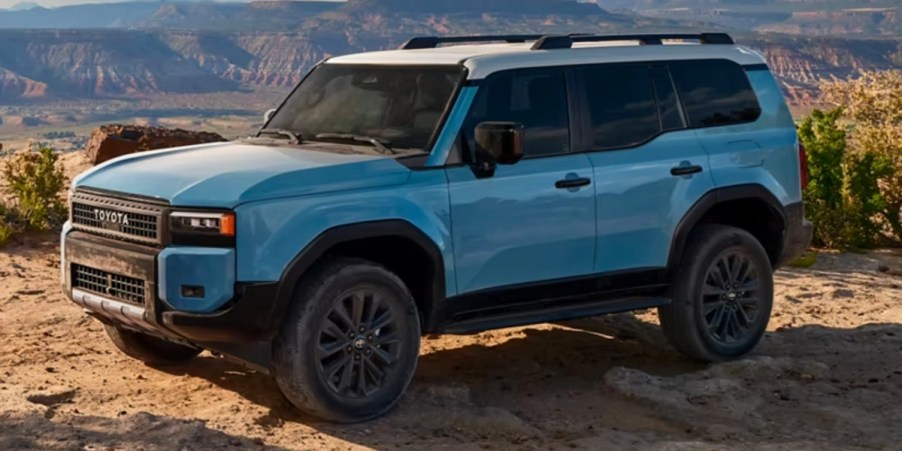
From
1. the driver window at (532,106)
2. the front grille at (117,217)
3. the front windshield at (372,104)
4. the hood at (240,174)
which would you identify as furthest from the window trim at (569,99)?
the front grille at (117,217)

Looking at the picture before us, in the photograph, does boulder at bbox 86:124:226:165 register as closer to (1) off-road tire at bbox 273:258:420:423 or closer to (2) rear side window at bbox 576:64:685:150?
(2) rear side window at bbox 576:64:685:150

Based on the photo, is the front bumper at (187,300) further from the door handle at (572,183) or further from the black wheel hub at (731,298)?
the black wheel hub at (731,298)

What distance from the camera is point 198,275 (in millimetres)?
6129

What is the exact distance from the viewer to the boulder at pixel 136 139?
47.2 feet

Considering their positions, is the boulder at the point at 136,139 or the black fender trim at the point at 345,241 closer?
the black fender trim at the point at 345,241

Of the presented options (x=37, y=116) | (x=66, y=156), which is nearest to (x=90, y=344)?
(x=66, y=156)

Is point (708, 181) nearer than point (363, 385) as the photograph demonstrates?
No

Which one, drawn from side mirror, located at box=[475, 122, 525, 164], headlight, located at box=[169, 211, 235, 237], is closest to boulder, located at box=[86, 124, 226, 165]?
side mirror, located at box=[475, 122, 525, 164]

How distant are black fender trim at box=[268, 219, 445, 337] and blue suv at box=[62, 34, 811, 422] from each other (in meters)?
0.01

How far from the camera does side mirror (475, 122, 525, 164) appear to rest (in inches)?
267

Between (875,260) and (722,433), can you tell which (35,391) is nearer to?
(722,433)

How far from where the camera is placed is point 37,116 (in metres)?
193

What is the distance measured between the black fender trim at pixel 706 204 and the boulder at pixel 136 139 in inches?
287

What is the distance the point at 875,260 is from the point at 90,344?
7.47 meters
